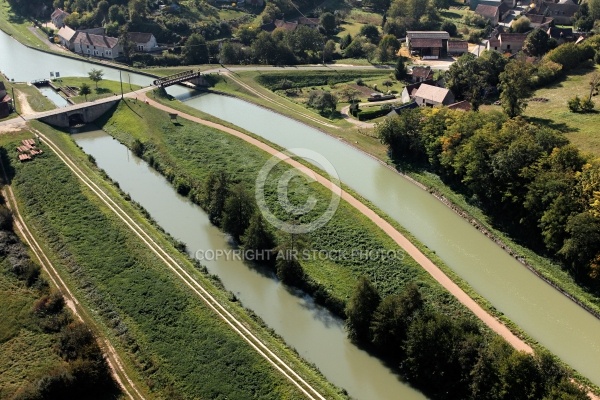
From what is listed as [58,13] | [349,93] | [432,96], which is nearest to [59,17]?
[58,13]

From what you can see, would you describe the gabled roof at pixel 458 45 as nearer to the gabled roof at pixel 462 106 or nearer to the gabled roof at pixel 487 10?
the gabled roof at pixel 487 10

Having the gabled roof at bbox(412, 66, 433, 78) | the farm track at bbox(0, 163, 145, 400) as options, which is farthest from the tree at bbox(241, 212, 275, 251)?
the gabled roof at bbox(412, 66, 433, 78)

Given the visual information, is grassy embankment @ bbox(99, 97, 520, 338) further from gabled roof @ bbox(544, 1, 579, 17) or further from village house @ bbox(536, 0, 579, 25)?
gabled roof @ bbox(544, 1, 579, 17)

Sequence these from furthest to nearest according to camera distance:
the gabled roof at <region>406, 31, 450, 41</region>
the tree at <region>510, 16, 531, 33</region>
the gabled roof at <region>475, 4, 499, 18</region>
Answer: the gabled roof at <region>475, 4, 499, 18</region>
the tree at <region>510, 16, 531, 33</region>
the gabled roof at <region>406, 31, 450, 41</region>

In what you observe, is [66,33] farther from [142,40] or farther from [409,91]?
[409,91]

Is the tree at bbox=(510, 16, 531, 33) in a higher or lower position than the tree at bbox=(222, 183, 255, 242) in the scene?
higher

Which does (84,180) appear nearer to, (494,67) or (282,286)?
(282,286)
